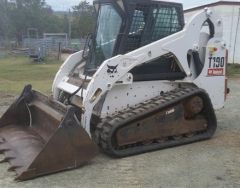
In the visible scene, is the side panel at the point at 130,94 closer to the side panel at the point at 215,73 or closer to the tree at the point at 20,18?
the side panel at the point at 215,73

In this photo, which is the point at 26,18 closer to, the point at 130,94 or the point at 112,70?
the point at 130,94

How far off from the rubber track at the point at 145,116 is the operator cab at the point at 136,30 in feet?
1.33

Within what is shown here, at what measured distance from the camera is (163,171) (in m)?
5.80

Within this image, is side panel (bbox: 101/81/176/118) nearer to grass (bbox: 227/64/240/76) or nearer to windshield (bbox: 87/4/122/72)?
windshield (bbox: 87/4/122/72)

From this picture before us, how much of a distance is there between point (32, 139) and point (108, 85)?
4.36ft

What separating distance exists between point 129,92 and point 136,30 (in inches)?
38.9

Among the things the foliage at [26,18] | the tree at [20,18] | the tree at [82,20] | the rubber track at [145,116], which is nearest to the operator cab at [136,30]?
the rubber track at [145,116]

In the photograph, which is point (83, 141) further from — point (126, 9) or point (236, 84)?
Answer: point (236, 84)

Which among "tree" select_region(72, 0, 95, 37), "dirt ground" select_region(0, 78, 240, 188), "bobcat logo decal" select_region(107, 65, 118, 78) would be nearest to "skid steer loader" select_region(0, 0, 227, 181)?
"bobcat logo decal" select_region(107, 65, 118, 78)

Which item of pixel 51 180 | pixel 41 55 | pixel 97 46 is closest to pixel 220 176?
Result: pixel 51 180

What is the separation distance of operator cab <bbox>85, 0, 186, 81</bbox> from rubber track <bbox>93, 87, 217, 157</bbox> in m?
0.41

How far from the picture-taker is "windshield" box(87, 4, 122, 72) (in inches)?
279

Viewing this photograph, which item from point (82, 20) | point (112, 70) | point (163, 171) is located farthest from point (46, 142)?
point (82, 20)

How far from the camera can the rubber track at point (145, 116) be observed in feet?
20.5
